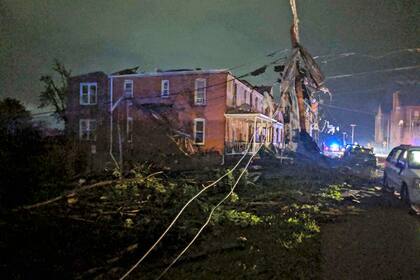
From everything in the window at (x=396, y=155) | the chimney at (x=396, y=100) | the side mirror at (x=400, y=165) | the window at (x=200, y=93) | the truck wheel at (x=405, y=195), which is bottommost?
the truck wheel at (x=405, y=195)

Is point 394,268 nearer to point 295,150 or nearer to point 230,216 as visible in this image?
point 230,216

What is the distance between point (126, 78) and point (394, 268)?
1009 inches

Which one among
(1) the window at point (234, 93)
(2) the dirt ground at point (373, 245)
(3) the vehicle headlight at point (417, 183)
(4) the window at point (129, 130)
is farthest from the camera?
(4) the window at point (129, 130)

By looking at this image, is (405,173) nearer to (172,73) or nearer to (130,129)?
(172,73)

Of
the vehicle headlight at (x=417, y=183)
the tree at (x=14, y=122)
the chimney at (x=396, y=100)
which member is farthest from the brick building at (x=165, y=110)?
the chimney at (x=396, y=100)

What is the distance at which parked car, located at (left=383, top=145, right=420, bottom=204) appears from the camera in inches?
365

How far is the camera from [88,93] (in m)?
28.8

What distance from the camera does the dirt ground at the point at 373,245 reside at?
493 cm

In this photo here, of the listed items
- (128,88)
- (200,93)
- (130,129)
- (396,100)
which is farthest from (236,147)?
(396,100)

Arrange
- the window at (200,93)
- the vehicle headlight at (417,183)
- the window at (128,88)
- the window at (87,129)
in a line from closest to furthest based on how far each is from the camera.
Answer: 1. the vehicle headlight at (417,183)
2. the window at (200,93)
3. the window at (128,88)
4. the window at (87,129)

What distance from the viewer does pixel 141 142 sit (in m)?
27.0

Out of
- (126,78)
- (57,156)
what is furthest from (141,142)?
(57,156)

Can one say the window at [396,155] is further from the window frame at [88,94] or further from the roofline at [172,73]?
the window frame at [88,94]

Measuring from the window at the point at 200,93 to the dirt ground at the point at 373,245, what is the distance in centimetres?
1756
